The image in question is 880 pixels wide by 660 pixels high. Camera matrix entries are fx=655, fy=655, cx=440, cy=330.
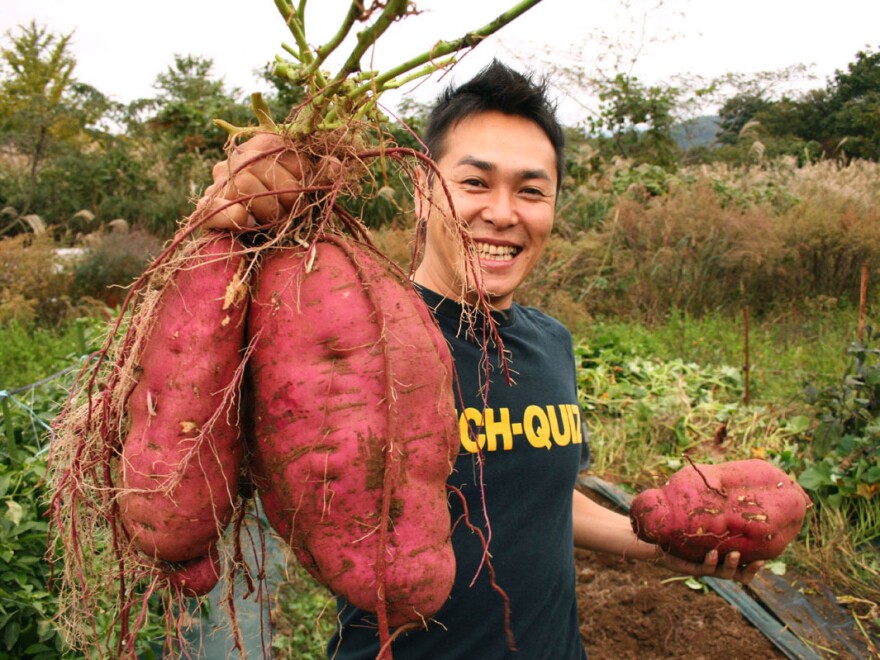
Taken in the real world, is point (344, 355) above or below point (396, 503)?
above

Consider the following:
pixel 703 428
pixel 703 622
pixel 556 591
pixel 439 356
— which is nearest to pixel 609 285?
pixel 703 428

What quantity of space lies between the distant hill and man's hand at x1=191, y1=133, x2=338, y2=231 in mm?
12899

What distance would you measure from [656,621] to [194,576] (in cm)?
230

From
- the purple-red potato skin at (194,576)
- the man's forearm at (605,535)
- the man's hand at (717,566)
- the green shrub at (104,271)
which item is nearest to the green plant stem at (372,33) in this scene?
the purple-red potato skin at (194,576)

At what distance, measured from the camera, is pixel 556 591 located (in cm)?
148

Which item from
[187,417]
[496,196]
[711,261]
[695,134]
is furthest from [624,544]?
[695,134]

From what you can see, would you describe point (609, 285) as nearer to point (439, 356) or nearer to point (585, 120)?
point (585, 120)

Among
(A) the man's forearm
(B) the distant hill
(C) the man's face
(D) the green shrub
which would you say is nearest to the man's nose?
(C) the man's face

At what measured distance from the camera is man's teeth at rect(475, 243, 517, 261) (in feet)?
4.73

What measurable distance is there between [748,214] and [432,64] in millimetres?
7174

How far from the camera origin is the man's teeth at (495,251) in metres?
1.44

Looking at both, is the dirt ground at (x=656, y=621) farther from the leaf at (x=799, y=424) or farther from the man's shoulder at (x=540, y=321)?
the man's shoulder at (x=540, y=321)

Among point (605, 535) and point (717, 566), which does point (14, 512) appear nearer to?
point (605, 535)

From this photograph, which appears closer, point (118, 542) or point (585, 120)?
point (118, 542)
